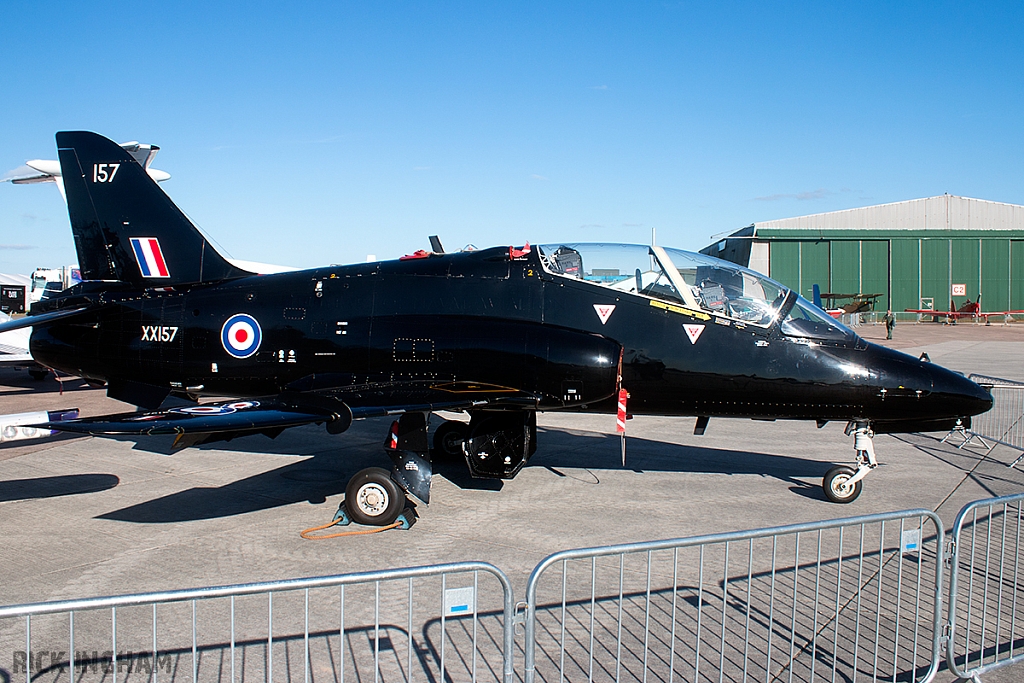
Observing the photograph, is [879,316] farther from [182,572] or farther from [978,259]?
[182,572]

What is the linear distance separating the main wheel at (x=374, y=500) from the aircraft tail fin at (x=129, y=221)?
3.91 meters

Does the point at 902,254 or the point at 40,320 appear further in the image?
the point at 902,254

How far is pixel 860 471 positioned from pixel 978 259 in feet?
212

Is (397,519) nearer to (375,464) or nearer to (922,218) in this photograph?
(375,464)

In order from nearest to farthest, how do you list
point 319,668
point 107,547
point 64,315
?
1. point 319,668
2. point 107,547
3. point 64,315

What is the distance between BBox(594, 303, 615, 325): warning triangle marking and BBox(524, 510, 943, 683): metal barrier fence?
102 inches

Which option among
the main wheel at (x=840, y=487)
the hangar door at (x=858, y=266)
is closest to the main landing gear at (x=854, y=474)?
the main wheel at (x=840, y=487)

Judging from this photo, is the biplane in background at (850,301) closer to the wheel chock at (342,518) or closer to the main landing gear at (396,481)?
the main landing gear at (396,481)

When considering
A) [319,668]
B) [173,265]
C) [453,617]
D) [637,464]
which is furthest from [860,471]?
[173,265]

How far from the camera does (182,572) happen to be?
18.8 ft

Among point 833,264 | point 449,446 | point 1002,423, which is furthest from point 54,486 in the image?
point 833,264

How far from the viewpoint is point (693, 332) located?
7.70 m

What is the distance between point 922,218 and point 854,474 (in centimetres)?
6375

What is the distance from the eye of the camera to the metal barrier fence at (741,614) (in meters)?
4.00
